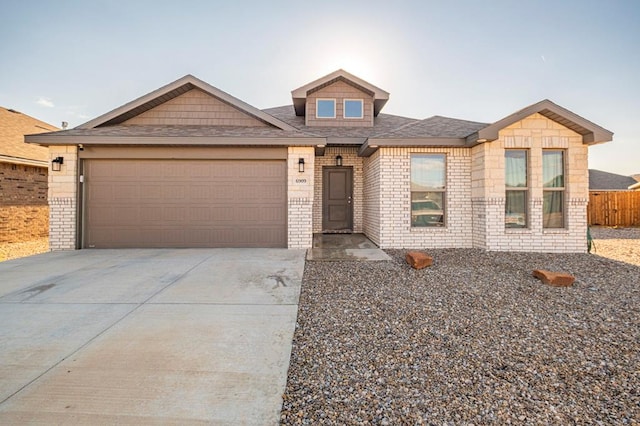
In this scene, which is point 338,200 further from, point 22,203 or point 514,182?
point 22,203

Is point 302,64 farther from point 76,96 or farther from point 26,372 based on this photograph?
point 26,372

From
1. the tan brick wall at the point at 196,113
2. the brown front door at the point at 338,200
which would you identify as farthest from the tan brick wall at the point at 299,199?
the brown front door at the point at 338,200

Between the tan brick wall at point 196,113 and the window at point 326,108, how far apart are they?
3.06 metres

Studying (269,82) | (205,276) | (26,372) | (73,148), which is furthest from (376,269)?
(269,82)

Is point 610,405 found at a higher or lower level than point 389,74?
lower

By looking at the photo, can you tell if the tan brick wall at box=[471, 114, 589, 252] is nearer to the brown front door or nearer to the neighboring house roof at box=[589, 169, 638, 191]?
the brown front door

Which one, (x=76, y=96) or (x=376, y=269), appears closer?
(x=376, y=269)

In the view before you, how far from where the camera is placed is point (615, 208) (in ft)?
43.7

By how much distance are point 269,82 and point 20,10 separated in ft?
24.6

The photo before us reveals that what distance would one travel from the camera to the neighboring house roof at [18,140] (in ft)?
29.6

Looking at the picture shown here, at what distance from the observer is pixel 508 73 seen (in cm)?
995

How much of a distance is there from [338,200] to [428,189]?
11.6 feet

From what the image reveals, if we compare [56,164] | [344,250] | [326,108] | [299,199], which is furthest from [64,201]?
[326,108]

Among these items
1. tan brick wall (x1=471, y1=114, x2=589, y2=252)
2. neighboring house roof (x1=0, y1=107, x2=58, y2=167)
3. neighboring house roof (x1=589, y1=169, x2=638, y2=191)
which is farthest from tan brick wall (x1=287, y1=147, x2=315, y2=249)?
neighboring house roof (x1=589, y1=169, x2=638, y2=191)
